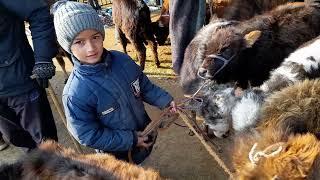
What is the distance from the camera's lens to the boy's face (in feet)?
8.34

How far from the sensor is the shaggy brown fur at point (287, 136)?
1781mm

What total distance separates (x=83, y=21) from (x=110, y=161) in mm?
942

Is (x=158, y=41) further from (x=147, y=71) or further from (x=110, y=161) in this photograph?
(x=110, y=161)

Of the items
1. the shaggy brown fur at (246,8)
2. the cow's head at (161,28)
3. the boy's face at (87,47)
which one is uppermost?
the boy's face at (87,47)

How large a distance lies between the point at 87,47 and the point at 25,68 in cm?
98

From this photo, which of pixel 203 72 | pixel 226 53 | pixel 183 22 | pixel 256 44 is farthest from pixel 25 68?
pixel 256 44

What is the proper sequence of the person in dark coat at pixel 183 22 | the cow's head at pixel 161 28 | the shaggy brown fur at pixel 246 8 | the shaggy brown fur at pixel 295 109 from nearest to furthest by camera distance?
Result: the shaggy brown fur at pixel 295 109 < the person in dark coat at pixel 183 22 < the shaggy brown fur at pixel 246 8 < the cow's head at pixel 161 28

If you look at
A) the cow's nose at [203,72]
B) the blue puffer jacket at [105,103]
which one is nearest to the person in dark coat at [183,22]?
the cow's nose at [203,72]

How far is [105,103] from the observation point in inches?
105

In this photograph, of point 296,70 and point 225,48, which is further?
point 225,48

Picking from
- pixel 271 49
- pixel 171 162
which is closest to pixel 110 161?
pixel 171 162

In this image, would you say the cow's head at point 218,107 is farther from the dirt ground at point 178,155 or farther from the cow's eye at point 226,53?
the cow's eye at point 226,53

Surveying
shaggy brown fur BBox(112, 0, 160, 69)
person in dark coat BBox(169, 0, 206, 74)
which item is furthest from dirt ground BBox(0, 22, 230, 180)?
shaggy brown fur BBox(112, 0, 160, 69)

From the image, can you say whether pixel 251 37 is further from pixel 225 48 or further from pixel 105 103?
pixel 105 103
